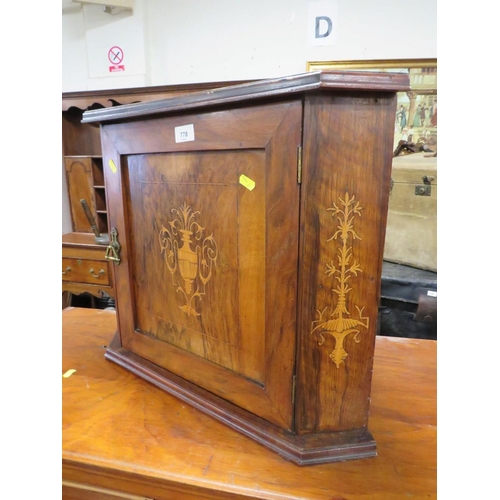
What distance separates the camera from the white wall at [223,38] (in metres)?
1.67

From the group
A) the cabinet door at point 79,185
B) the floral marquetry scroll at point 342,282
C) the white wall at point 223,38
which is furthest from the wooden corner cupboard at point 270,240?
the cabinet door at point 79,185

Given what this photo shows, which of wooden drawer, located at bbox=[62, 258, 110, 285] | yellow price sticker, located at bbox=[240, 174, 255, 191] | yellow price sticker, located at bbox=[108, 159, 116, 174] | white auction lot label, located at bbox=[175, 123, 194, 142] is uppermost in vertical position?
white auction lot label, located at bbox=[175, 123, 194, 142]

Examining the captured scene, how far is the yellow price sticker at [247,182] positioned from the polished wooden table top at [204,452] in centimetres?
43

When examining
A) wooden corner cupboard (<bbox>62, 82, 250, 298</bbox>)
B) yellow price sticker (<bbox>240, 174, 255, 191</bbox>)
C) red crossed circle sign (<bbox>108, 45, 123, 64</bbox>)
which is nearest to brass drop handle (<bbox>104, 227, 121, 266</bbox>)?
yellow price sticker (<bbox>240, 174, 255, 191</bbox>)

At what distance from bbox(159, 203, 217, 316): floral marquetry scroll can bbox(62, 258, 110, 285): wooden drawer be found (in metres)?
1.34

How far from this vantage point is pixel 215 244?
65cm

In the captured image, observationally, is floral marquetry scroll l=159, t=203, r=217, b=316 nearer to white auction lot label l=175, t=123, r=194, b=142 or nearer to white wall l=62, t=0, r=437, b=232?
white auction lot label l=175, t=123, r=194, b=142

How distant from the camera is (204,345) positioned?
71 cm

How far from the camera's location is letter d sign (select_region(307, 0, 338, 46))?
1.69 m

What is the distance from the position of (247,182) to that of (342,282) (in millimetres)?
212

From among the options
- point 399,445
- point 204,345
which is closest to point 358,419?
point 399,445

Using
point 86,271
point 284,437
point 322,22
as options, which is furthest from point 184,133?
point 86,271

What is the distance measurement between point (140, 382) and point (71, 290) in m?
1.45

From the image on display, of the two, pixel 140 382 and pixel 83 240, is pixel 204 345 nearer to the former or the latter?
pixel 140 382
